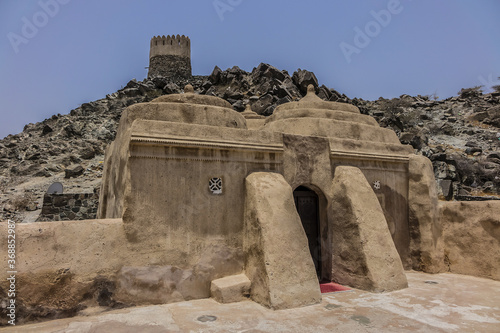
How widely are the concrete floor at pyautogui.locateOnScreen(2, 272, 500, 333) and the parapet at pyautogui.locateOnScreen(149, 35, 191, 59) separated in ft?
127

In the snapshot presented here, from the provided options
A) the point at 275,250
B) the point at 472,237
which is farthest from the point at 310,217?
the point at 472,237

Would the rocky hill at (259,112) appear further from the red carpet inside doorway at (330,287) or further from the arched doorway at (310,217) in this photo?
the red carpet inside doorway at (330,287)

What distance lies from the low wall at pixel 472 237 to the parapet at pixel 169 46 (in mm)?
37408

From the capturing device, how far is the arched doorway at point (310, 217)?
7582mm

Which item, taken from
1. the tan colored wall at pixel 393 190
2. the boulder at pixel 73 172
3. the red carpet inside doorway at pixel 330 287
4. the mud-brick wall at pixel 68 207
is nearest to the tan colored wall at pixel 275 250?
the red carpet inside doorway at pixel 330 287

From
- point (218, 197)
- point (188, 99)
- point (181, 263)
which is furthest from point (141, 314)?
point (188, 99)

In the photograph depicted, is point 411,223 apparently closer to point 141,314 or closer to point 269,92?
point 141,314

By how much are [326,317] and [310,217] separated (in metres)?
2.83

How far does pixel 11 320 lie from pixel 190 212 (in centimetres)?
280

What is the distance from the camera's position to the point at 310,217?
301 inches

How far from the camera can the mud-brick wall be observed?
15227 mm

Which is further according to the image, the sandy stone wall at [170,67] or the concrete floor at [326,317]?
the sandy stone wall at [170,67]

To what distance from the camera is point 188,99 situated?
720 cm

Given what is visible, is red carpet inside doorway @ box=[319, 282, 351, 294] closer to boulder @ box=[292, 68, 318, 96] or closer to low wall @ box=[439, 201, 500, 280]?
low wall @ box=[439, 201, 500, 280]
